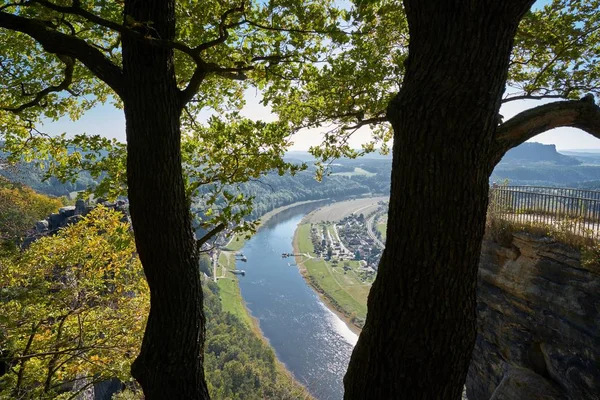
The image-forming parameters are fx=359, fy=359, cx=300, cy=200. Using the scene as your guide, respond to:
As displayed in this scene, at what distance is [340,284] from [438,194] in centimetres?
4338

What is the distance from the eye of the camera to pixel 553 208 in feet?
26.7

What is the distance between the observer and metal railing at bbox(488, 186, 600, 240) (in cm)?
726

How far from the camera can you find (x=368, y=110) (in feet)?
17.7

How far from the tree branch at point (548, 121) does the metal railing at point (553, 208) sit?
5384mm

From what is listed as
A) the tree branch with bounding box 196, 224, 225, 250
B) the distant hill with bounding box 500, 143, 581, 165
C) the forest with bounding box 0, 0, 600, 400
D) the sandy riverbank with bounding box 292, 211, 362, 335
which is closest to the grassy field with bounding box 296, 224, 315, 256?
the sandy riverbank with bounding box 292, 211, 362, 335

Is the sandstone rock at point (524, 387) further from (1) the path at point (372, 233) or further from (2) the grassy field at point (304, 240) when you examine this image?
(1) the path at point (372, 233)

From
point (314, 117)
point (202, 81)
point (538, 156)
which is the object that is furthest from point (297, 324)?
point (538, 156)

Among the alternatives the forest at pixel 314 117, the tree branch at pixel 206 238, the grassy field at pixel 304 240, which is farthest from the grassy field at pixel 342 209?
the tree branch at pixel 206 238

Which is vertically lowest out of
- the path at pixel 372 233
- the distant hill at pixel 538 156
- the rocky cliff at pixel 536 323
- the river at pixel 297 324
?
the river at pixel 297 324

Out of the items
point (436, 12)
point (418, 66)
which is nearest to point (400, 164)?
point (418, 66)

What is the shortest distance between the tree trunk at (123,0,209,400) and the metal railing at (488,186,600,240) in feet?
24.8

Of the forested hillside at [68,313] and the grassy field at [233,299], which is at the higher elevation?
the forested hillside at [68,313]

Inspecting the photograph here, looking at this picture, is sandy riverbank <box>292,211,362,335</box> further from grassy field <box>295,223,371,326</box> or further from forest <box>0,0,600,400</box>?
forest <box>0,0,600,400</box>

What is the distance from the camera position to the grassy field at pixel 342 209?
278ft
